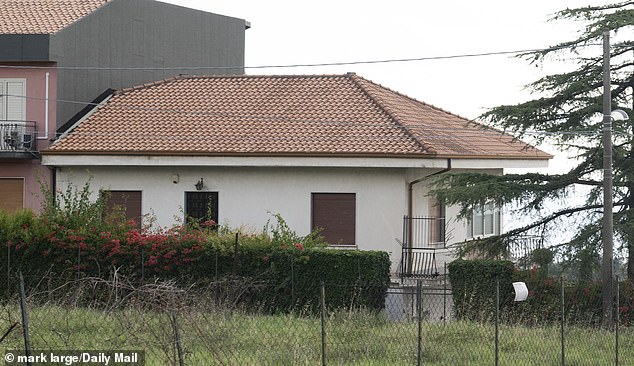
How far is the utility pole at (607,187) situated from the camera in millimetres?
24562

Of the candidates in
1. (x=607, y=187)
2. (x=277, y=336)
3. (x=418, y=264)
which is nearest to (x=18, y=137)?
(x=418, y=264)

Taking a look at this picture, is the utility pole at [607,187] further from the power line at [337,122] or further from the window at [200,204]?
the window at [200,204]

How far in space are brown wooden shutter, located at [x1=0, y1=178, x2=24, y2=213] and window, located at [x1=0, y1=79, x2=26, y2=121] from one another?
6.13 feet

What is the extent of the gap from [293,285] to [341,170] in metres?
6.13

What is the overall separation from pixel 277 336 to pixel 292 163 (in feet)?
45.3

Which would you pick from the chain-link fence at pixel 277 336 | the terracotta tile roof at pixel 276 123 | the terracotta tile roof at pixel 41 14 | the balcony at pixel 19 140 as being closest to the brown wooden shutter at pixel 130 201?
the terracotta tile roof at pixel 276 123

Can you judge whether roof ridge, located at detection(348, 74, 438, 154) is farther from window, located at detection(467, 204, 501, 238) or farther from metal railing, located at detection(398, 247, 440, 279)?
window, located at detection(467, 204, 501, 238)

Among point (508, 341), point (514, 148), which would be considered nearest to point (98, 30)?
point (514, 148)

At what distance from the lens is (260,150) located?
3136cm

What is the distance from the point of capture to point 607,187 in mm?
24875

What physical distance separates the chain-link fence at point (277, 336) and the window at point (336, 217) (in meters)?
8.14

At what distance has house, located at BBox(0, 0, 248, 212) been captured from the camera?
112 ft

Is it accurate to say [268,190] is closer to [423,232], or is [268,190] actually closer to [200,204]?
[200,204]

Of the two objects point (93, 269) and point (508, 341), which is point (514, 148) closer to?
point (93, 269)
